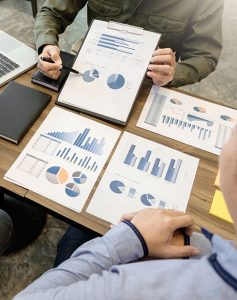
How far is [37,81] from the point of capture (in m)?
0.94

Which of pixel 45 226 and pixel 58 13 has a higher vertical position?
pixel 58 13

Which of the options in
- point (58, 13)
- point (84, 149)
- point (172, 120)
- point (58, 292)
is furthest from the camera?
point (58, 13)

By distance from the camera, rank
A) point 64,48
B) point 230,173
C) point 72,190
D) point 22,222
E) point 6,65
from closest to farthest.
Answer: point 230,173, point 72,190, point 6,65, point 22,222, point 64,48

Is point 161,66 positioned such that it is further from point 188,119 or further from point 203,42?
point 203,42

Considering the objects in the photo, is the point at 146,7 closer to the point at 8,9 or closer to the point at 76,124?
the point at 76,124

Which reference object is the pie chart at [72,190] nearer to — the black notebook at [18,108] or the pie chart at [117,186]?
the pie chart at [117,186]

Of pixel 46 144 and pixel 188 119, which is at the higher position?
pixel 188 119

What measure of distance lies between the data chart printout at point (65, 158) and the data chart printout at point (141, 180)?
4cm

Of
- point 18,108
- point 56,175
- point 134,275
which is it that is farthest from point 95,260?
point 18,108

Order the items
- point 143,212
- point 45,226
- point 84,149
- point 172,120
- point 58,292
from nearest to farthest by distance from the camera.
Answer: point 58,292 < point 143,212 < point 84,149 < point 172,120 < point 45,226

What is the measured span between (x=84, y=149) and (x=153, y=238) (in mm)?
309

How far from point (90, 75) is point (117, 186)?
37 centimetres

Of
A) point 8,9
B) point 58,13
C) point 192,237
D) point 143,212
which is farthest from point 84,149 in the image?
point 8,9

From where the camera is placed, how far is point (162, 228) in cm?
64
